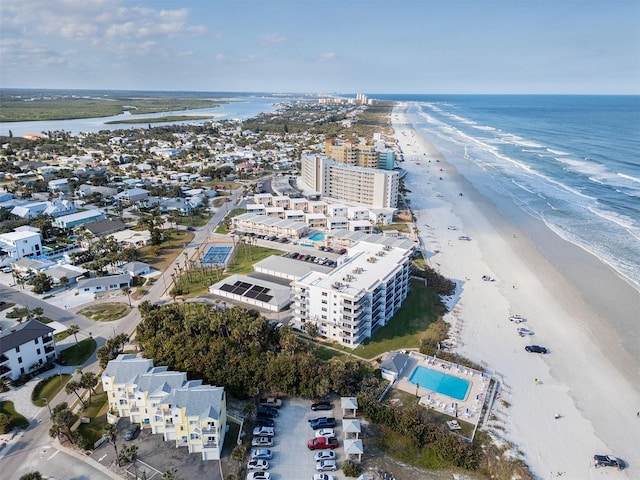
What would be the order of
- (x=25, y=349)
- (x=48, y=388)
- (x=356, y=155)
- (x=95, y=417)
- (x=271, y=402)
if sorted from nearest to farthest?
1. (x=95, y=417)
2. (x=271, y=402)
3. (x=48, y=388)
4. (x=25, y=349)
5. (x=356, y=155)

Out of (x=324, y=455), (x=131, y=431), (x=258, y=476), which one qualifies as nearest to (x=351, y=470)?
(x=324, y=455)

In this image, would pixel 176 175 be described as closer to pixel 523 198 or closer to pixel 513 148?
pixel 523 198

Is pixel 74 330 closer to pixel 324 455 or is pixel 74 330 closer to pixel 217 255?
pixel 217 255

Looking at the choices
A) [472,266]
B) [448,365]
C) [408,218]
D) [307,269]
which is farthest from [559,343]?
[408,218]

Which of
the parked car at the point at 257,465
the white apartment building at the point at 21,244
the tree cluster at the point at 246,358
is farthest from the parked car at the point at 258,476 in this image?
the white apartment building at the point at 21,244

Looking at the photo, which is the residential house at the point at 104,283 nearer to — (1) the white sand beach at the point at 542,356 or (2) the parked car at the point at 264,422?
(2) the parked car at the point at 264,422

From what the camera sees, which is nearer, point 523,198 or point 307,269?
point 307,269
